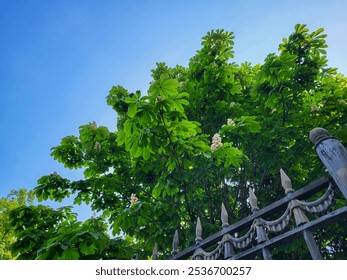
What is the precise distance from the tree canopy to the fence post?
44.6 inches

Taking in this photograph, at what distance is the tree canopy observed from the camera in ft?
16.4

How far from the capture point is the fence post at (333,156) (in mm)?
3066

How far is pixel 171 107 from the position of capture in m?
4.86

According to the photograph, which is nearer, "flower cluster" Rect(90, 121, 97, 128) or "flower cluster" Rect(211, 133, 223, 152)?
"flower cluster" Rect(211, 133, 223, 152)

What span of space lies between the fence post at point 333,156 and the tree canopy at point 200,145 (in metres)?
1.13

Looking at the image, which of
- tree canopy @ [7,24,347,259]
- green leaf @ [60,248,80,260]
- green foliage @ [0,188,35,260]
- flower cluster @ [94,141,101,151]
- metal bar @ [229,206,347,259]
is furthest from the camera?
green foliage @ [0,188,35,260]

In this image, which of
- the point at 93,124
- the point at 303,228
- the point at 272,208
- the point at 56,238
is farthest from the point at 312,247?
the point at 93,124

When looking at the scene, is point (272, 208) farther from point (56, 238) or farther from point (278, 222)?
point (56, 238)

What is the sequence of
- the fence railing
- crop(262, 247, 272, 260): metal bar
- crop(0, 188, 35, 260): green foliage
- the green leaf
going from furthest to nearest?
crop(0, 188, 35, 260): green foliage, crop(262, 247, 272, 260): metal bar, the fence railing, the green leaf

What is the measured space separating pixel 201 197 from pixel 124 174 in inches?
89.9

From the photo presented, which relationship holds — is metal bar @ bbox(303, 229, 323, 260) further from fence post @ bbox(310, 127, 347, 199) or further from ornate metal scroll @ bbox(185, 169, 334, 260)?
fence post @ bbox(310, 127, 347, 199)

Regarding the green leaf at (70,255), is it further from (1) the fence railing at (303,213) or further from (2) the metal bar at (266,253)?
(2) the metal bar at (266,253)

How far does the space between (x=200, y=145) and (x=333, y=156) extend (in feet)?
7.89

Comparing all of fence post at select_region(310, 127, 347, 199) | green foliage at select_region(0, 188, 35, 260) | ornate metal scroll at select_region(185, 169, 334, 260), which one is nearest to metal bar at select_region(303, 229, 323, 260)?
ornate metal scroll at select_region(185, 169, 334, 260)
